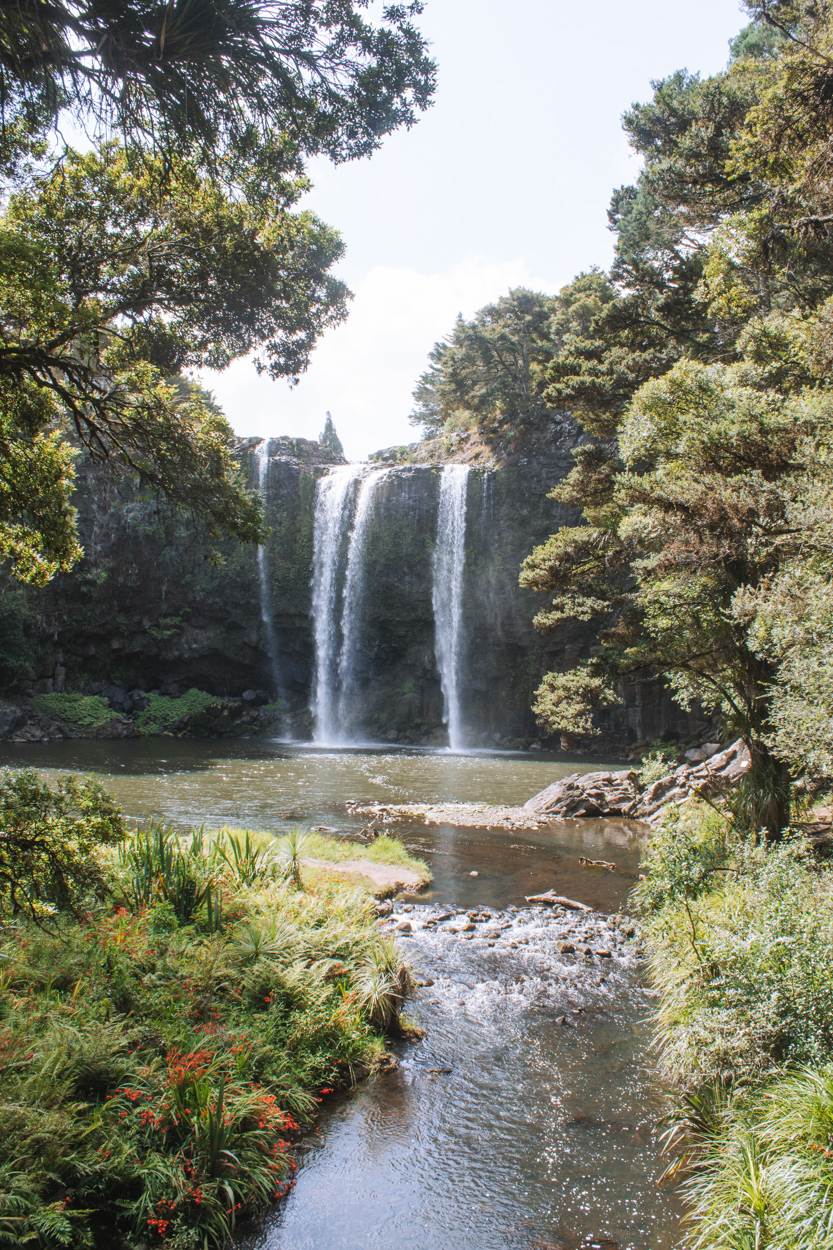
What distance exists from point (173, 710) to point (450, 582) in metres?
14.9

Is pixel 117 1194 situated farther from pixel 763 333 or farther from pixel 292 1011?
pixel 763 333

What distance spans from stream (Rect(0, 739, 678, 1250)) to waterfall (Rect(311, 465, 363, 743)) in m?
24.4

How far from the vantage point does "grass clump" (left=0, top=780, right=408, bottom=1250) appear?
4.18m

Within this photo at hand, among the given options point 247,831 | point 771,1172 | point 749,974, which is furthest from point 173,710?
point 771,1172

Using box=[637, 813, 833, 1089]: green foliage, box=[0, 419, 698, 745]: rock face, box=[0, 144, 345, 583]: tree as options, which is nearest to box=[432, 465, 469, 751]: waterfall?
box=[0, 419, 698, 745]: rock face

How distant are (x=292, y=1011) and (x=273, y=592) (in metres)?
33.3

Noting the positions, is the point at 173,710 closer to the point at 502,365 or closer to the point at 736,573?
the point at 502,365

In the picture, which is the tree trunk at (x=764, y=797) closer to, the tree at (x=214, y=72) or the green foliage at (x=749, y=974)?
the green foliage at (x=749, y=974)

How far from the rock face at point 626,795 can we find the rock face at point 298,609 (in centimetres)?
1592

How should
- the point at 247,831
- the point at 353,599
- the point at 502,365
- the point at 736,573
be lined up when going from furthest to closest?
the point at 502,365, the point at 353,599, the point at 736,573, the point at 247,831

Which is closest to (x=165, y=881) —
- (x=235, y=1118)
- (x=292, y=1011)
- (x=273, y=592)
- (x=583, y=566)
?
(x=292, y=1011)

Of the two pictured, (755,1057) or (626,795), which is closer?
(755,1057)

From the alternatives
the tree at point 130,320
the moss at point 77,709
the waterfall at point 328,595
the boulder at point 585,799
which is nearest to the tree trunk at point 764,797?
the boulder at point 585,799

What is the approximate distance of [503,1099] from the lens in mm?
5895
